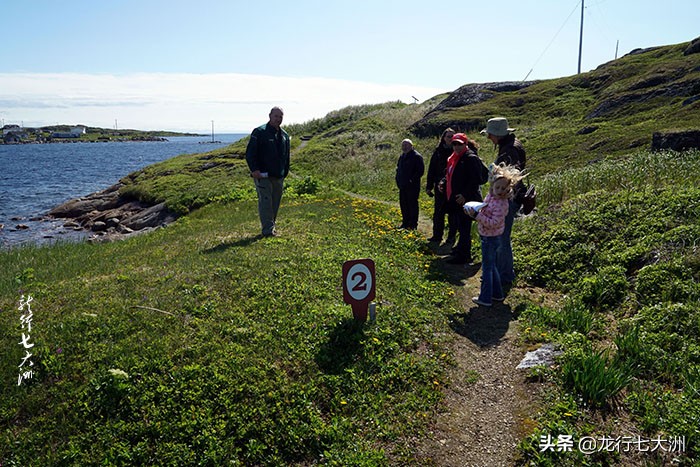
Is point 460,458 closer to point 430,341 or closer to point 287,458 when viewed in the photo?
point 287,458

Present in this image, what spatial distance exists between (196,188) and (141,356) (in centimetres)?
2141

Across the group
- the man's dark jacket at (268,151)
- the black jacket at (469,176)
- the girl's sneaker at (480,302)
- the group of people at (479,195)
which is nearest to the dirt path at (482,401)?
the girl's sneaker at (480,302)

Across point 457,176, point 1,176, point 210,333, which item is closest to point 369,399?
point 210,333

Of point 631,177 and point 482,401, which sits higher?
point 631,177

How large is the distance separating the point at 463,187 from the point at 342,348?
5173 mm

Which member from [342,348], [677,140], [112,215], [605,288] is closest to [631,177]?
[677,140]

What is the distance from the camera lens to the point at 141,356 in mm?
5793

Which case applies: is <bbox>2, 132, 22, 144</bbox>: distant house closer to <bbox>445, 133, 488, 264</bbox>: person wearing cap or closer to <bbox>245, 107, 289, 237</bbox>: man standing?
<bbox>245, 107, 289, 237</bbox>: man standing

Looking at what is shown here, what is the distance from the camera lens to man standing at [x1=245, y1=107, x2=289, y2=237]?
11.2m

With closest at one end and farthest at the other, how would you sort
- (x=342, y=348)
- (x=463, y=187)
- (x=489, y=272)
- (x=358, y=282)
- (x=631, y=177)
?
1. (x=342, y=348)
2. (x=358, y=282)
3. (x=489, y=272)
4. (x=463, y=187)
5. (x=631, y=177)

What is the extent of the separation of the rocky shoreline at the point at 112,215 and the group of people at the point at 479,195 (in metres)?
12.5

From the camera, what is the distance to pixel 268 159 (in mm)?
11359

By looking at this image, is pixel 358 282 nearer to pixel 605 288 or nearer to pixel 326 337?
pixel 326 337

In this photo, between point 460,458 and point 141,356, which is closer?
point 460,458
